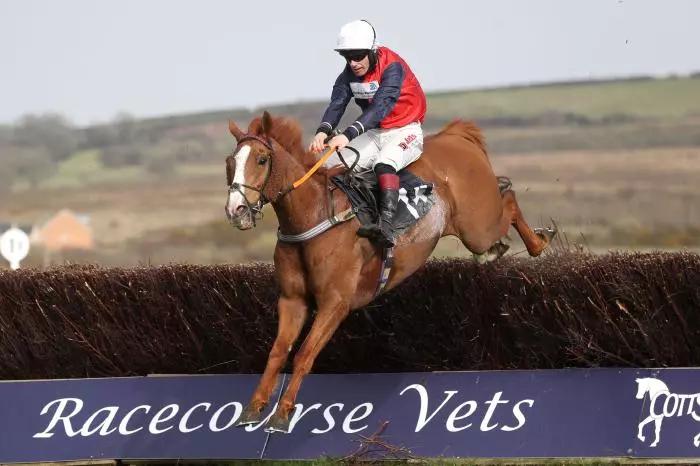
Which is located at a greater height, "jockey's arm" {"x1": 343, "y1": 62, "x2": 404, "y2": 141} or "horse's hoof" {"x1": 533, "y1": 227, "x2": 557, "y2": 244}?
"jockey's arm" {"x1": 343, "y1": 62, "x2": 404, "y2": 141}

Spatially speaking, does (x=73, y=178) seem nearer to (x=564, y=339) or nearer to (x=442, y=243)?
(x=442, y=243)

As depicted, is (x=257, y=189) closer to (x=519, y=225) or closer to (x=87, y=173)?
(x=519, y=225)

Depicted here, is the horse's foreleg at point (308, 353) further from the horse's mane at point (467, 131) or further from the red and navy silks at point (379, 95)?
the horse's mane at point (467, 131)

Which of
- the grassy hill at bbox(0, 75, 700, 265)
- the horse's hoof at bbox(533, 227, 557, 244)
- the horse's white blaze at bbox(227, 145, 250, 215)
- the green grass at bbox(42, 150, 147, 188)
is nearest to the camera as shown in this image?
the horse's white blaze at bbox(227, 145, 250, 215)

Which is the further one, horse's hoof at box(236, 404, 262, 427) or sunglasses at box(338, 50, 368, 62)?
sunglasses at box(338, 50, 368, 62)

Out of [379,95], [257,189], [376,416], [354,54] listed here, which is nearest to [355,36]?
[354,54]

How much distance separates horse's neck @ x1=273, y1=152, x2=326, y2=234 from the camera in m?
6.82

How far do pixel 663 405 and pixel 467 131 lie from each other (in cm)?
255

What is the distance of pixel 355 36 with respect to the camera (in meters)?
7.03

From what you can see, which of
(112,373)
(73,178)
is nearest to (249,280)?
(112,373)

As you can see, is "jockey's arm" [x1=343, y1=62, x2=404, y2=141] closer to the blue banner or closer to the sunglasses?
the sunglasses

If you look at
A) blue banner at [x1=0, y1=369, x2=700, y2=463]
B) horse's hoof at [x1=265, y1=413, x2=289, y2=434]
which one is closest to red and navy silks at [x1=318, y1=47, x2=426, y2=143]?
blue banner at [x1=0, y1=369, x2=700, y2=463]

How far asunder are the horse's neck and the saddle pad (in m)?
0.27

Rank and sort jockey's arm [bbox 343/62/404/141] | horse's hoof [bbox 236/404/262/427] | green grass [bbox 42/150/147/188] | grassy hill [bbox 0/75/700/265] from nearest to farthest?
horse's hoof [bbox 236/404/262/427]
jockey's arm [bbox 343/62/404/141]
grassy hill [bbox 0/75/700/265]
green grass [bbox 42/150/147/188]
